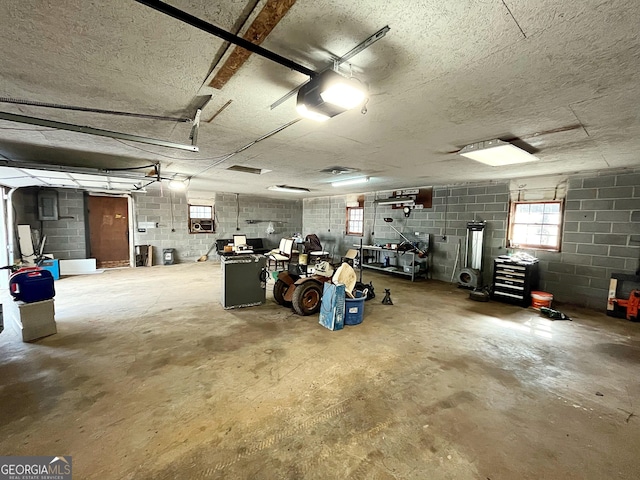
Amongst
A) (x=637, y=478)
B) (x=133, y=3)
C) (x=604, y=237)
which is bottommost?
(x=637, y=478)

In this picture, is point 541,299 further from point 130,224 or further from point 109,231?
point 109,231

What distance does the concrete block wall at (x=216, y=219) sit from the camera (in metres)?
7.68

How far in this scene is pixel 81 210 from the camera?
682cm

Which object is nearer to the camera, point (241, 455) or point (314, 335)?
point (241, 455)

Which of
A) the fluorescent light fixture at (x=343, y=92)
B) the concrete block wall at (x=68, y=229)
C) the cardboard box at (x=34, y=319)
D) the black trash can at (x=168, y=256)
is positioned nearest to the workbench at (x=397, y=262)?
the fluorescent light fixture at (x=343, y=92)

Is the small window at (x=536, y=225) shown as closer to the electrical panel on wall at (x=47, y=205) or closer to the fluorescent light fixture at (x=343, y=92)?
the fluorescent light fixture at (x=343, y=92)

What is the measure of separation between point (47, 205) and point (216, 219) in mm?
4020

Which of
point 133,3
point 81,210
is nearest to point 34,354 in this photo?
point 133,3

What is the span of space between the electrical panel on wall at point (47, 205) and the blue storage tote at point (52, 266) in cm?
137

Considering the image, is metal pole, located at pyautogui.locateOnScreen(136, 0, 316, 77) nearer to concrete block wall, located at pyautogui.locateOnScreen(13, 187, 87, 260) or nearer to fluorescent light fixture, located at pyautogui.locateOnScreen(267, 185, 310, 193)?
fluorescent light fixture, located at pyautogui.locateOnScreen(267, 185, 310, 193)

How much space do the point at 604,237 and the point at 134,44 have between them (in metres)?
6.52

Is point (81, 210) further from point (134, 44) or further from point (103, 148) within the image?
point (134, 44)

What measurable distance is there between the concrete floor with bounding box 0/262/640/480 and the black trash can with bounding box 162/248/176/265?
432cm

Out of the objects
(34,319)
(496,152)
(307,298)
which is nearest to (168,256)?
(34,319)
